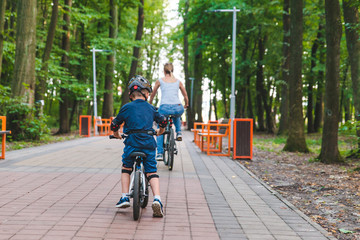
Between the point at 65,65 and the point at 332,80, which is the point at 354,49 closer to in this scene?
the point at 332,80

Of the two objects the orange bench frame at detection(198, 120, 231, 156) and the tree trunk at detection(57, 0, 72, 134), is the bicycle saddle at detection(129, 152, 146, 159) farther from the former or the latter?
the tree trunk at detection(57, 0, 72, 134)

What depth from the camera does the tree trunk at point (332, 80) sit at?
9648mm

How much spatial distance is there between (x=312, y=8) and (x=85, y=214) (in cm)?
1822

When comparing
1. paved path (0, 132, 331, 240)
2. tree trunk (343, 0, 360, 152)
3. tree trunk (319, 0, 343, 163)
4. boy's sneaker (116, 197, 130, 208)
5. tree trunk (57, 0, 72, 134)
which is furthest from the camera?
tree trunk (57, 0, 72, 134)

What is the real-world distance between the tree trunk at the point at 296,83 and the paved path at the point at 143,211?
214 inches

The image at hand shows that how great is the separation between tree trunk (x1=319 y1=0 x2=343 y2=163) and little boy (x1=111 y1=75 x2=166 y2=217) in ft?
21.6

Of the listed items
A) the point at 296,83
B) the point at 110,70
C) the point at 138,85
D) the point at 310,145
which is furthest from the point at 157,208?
the point at 110,70

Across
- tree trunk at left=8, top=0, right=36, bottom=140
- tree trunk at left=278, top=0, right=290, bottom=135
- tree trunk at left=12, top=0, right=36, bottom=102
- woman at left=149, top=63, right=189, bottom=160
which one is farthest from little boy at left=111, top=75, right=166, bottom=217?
tree trunk at left=278, top=0, right=290, bottom=135

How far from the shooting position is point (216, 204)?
5129mm

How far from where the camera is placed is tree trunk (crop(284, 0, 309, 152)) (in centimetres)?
1249

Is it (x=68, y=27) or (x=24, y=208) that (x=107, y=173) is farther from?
(x=68, y=27)

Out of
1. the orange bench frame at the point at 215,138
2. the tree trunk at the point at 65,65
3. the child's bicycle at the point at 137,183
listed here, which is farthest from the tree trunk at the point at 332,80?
the tree trunk at the point at 65,65

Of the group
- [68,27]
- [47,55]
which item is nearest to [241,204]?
[47,55]

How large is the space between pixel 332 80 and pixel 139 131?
700 centimetres
